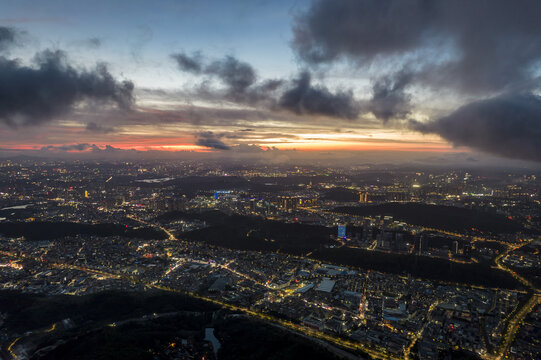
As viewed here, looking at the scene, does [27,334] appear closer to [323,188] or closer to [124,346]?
[124,346]

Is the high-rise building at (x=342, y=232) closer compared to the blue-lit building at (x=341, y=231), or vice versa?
the high-rise building at (x=342, y=232)

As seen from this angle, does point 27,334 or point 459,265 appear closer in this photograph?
point 27,334

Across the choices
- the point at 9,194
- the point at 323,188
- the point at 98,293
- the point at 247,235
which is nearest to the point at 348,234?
the point at 247,235

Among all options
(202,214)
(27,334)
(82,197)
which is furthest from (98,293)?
(82,197)

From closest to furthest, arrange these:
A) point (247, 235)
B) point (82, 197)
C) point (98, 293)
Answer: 1. point (98, 293)
2. point (247, 235)
3. point (82, 197)

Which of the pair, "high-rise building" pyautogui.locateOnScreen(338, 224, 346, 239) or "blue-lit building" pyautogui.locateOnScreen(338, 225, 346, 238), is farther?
"blue-lit building" pyautogui.locateOnScreen(338, 225, 346, 238)

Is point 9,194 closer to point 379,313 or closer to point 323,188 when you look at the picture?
point 323,188

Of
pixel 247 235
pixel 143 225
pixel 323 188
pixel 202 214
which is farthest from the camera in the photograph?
pixel 323 188

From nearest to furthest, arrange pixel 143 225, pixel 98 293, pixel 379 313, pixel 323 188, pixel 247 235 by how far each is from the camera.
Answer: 1. pixel 379 313
2. pixel 98 293
3. pixel 247 235
4. pixel 143 225
5. pixel 323 188

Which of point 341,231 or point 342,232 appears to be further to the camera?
point 341,231
